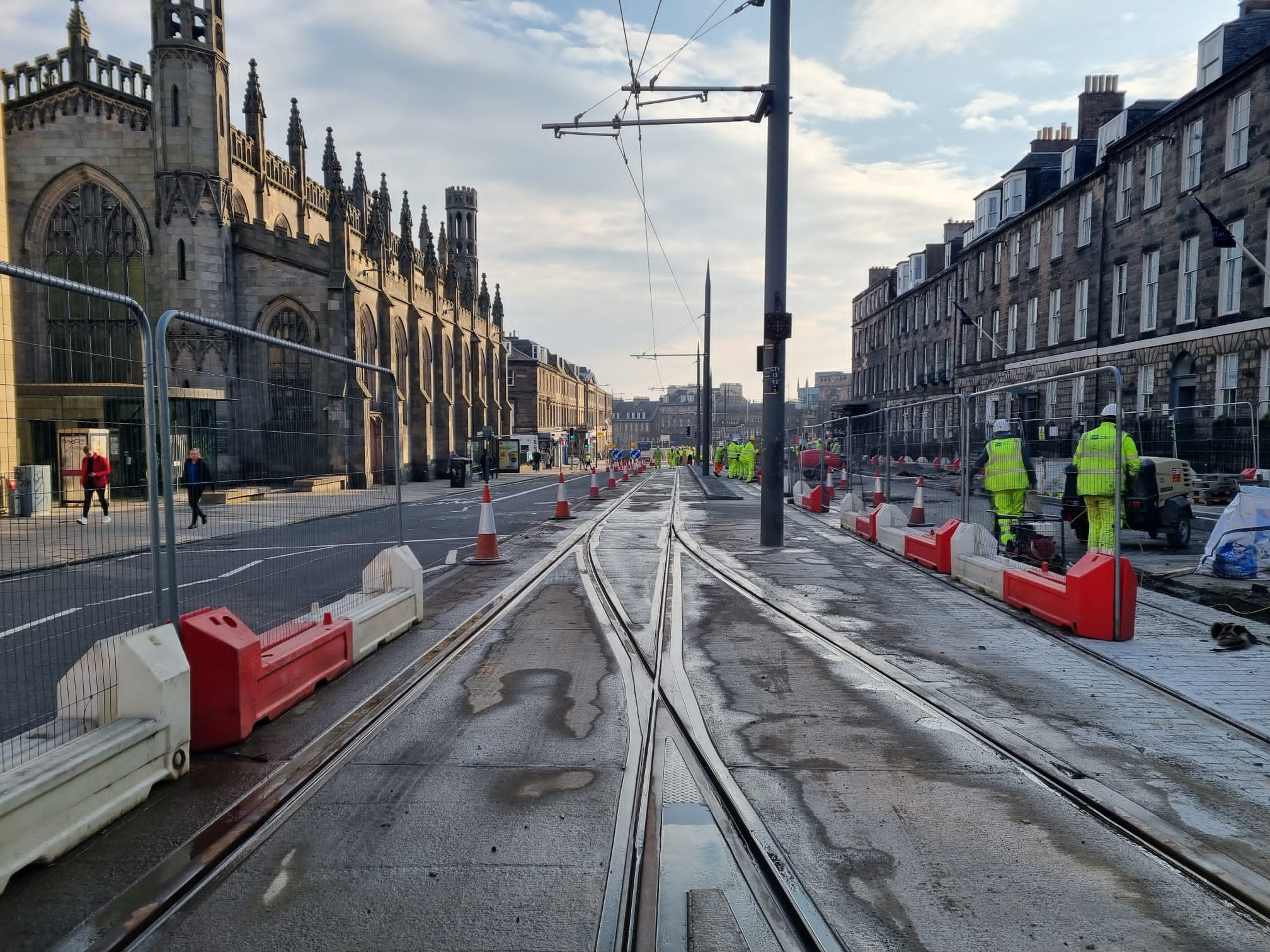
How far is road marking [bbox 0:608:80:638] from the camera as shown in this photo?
3.50 m

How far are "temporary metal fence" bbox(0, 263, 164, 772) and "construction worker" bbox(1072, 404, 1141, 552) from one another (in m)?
Result: 7.94

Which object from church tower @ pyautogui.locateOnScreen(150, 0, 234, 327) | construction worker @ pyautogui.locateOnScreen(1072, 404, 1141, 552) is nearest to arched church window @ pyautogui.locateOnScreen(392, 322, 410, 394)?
church tower @ pyautogui.locateOnScreen(150, 0, 234, 327)

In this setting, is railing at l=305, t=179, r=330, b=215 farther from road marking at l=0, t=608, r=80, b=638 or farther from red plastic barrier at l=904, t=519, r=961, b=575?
road marking at l=0, t=608, r=80, b=638

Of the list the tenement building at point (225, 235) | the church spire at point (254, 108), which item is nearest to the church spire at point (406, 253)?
the tenement building at point (225, 235)

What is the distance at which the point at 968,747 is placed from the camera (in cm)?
426

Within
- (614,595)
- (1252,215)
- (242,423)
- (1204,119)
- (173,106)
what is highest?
(173,106)

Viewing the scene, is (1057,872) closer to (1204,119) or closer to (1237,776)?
(1237,776)

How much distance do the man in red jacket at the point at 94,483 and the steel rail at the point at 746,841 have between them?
2.78 metres

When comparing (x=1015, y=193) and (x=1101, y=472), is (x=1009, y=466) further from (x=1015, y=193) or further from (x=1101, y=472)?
(x=1015, y=193)

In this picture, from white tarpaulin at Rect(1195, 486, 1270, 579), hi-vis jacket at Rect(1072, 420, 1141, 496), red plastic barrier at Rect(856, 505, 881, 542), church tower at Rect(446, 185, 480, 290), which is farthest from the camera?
church tower at Rect(446, 185, 480, 290)

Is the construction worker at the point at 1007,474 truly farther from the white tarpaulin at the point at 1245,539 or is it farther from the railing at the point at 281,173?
the railing at the point at 281,173

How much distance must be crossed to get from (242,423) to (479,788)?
2912 millimetres

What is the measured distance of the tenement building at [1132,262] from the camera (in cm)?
2141

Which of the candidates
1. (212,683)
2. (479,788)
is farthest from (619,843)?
(212,683)
